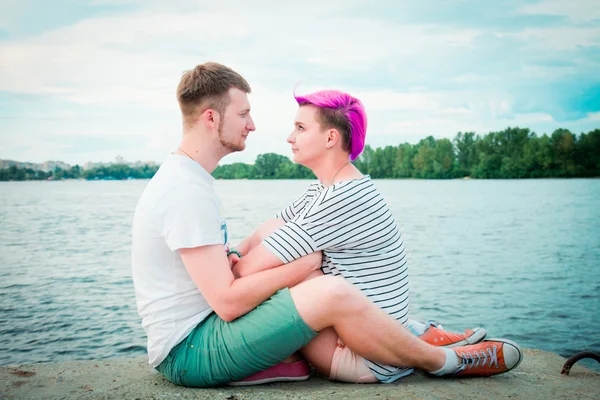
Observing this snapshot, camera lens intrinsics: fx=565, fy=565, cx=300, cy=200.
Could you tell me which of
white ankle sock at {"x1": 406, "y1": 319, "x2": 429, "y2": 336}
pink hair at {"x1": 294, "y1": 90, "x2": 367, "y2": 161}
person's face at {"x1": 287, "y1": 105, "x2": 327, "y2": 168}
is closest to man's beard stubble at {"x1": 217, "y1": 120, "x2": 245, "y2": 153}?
person's face at {"x1": 287, "y1": 105, "x2": 327, "y2": 168}

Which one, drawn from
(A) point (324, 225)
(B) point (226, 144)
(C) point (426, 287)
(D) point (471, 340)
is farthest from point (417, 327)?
(C) point (426, 287)

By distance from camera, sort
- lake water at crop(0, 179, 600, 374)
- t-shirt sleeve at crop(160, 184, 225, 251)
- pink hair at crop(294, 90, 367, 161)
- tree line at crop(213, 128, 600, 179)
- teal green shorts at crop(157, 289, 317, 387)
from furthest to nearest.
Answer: tree line at crop(213, 128, 600, 179), lake water at crop(0, 179, 600, 374), pink hair at crop(294, 90, 367, 161), teal green shorts at crop(157, 289, 317, 387), t-shirt sleeve at crop(160, 184, 225, 251)

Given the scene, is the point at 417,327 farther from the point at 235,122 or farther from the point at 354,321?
the point at 235,122

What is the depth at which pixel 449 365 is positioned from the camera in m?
3.69

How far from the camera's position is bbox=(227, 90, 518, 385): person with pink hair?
11.2 feet

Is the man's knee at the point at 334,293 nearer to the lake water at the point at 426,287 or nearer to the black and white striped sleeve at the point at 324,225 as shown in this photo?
the black and white striped sleeve at the point at 324,225

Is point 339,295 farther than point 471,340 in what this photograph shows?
No

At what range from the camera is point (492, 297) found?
11203 mm

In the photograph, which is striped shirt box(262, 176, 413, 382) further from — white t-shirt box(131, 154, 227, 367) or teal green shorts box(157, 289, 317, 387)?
white t-shirt box(131, 154, 227, 367)

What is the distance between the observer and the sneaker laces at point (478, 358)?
147 inches

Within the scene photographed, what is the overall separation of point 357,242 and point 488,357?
1228mm

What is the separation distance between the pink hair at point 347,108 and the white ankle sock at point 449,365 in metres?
1.49

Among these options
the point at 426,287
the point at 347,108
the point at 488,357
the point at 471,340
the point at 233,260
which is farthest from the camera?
the point at 426,287

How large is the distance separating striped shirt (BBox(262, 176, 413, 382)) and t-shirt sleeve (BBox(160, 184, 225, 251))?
1.30 ft
